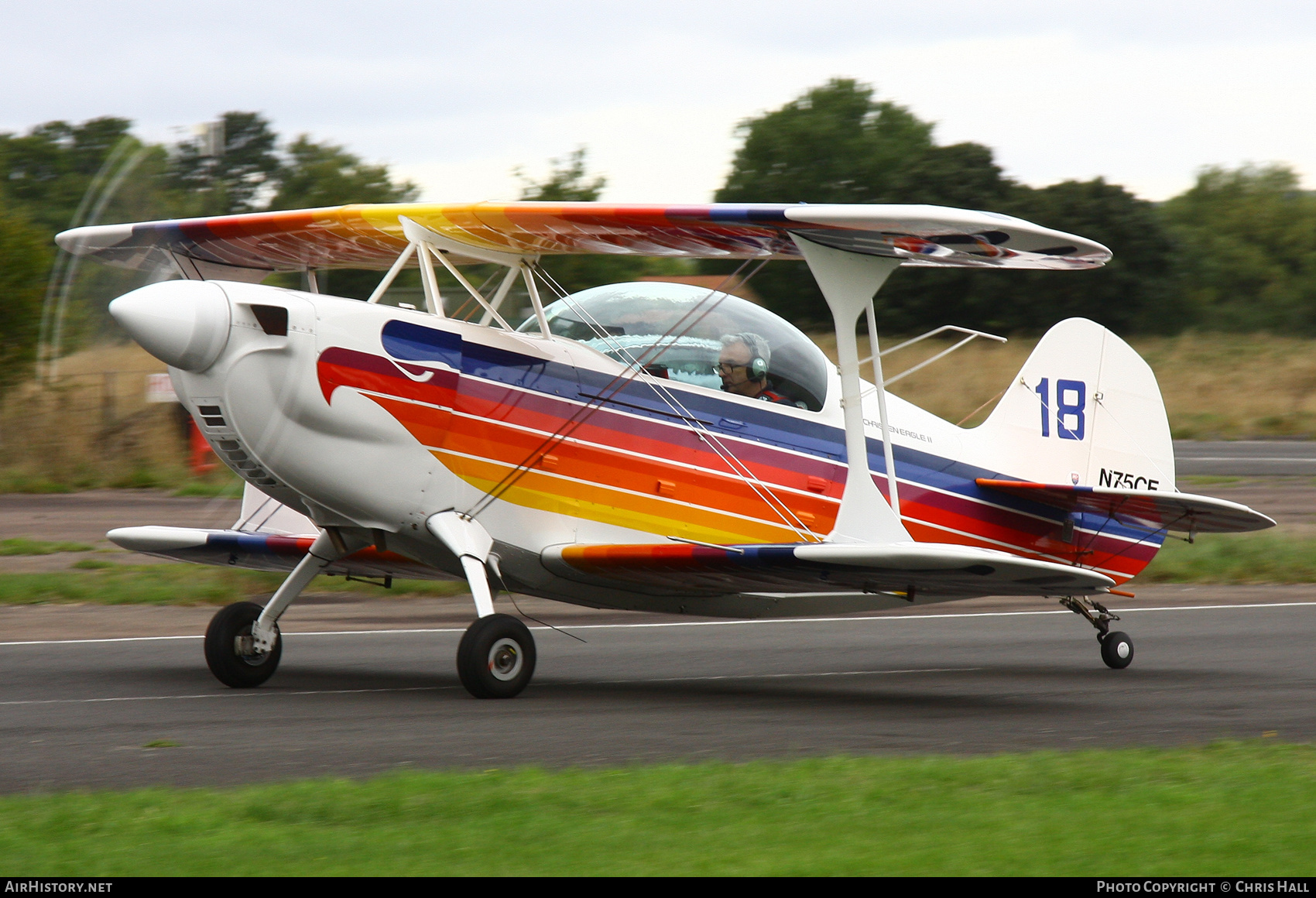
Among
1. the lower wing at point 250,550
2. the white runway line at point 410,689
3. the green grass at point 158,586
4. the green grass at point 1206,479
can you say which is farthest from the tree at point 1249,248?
the lower wing at point 250,550

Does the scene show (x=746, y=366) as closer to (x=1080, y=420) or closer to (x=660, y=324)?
(x=660, y=324)

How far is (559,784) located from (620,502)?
12.8 ft

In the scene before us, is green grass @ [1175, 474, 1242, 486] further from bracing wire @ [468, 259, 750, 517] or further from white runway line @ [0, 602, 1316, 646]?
bracing wire @ [468, 259, 750, 517]

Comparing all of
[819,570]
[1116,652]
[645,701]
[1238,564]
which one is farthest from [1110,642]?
[1238,564]

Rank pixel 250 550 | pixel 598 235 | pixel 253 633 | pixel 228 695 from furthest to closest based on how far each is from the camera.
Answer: pixel 250 550
pixel 253 633
pixel 598 235
pixel 228 695

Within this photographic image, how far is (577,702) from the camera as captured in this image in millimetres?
8727

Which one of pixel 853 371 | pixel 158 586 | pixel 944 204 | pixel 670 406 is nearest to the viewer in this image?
pixel 853 371

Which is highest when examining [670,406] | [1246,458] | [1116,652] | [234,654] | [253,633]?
[670,406]

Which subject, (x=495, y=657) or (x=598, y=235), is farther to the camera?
(x=598, y=235)

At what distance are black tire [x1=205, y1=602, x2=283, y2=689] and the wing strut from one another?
3922 millimetres

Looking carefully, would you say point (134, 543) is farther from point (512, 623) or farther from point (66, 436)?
point (66, 436)

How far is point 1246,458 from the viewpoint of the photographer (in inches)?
1277

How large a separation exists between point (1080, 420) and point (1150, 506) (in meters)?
1.72

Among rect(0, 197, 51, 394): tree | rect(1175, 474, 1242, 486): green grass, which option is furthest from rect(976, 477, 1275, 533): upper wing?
rect(0, 197, 51, 394): tree
